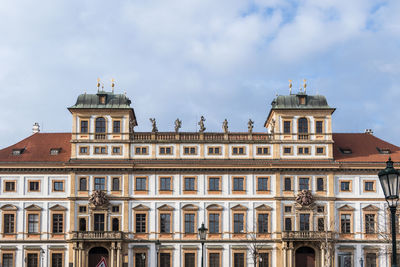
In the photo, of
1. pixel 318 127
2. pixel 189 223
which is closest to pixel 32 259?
pixel 189 223

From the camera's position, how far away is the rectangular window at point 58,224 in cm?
7419

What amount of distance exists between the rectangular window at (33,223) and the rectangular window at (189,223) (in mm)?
16516

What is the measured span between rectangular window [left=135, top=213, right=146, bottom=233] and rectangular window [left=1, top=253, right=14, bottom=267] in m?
14.1

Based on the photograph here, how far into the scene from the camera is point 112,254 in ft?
235

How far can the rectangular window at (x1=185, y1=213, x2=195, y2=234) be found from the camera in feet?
244

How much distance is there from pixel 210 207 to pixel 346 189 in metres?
15.5

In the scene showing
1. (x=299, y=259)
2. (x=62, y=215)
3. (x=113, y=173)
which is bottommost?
(x=299, y=259)

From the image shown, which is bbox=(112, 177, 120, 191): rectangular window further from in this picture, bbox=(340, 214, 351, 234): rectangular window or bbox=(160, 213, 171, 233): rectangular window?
bbox=(340, 214, 351, 234): rectangular window

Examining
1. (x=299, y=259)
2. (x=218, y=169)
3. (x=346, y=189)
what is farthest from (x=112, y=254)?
(x=346, y=189)

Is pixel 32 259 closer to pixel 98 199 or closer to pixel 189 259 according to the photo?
pixel 98 199

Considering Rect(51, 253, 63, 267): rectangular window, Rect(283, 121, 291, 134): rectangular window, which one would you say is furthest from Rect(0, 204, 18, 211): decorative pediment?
Rect(283, 121, 291, 134): rectangular window

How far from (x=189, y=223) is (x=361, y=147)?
2228 centimetres

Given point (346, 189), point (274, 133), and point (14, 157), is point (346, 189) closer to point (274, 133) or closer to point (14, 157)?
point (274, 133)

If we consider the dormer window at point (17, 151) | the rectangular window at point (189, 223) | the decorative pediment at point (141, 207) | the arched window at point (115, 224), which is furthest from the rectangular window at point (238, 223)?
the dormer window at point (17, 151)
